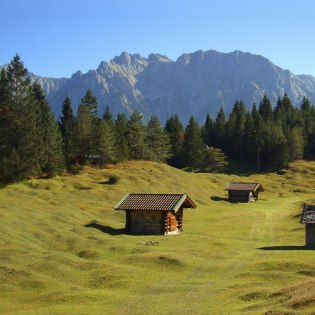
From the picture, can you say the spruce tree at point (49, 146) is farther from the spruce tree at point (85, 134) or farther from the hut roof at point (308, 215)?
the hut roof at point (308, 215)

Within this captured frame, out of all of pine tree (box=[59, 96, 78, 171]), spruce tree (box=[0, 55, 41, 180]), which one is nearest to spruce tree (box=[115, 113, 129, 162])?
pine tree (box=[59, 96, 78, 171])

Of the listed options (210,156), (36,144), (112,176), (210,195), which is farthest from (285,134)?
(36,144)

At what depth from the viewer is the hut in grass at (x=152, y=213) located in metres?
55.3

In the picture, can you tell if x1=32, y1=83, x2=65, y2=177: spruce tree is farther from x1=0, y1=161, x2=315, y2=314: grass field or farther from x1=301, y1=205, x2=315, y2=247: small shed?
x1=301, y1=205, x2=315, y2=247: small shed

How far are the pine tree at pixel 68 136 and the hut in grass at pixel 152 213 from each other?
1631 inches

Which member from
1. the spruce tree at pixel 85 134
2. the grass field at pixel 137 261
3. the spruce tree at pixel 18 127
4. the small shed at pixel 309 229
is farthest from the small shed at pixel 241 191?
the small shed at pixel 309 229

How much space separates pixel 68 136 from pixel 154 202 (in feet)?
153

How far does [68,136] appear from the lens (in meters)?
98.5

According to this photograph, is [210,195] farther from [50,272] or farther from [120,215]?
[50,272]

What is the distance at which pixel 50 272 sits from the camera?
1422 inches

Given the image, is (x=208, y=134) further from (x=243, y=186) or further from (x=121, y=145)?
(x=243, y=186)

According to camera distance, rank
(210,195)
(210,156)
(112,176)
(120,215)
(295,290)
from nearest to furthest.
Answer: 1. (295,290)
2. (120,215)
3. (112,176)
4. (210,195)
5. (210,156)

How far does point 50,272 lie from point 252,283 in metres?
14.9

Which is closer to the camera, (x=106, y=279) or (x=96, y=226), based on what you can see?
(x=106, y=279)
